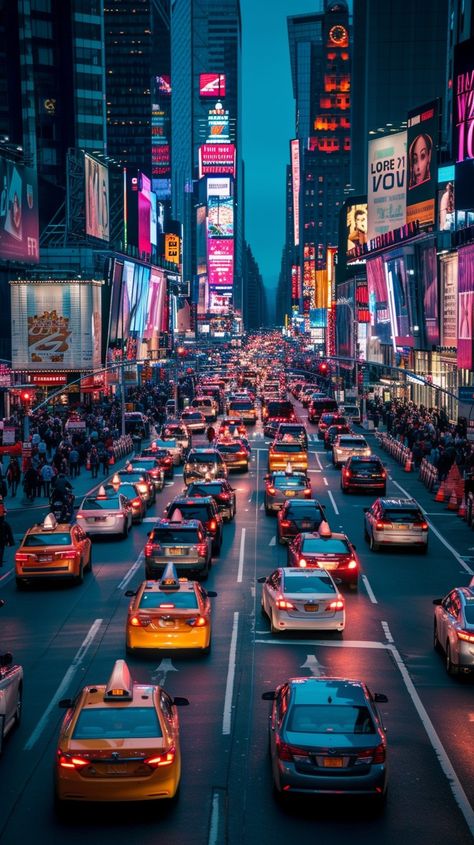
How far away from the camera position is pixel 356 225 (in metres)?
142

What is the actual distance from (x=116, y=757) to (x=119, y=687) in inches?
42.3

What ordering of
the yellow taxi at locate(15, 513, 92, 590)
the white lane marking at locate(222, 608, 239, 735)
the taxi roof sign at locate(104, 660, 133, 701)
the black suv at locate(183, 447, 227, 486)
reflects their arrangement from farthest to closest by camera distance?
1. the black suv at locate(183, 447, 227, 486)
2. the yellow taxi at locate(15, 513, 92, 590)
3. the white lane marking at locate(222, 608, 239, 735)
4. the taxi roof sign at locate(104, 660, 133, 701)

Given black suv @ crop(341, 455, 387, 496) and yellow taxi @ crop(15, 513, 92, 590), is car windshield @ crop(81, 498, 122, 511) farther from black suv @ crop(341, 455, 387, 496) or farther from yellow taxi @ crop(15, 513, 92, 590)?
black suv @ crop(341, 455, 387, 496)

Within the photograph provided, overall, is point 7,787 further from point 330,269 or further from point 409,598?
point 330,269

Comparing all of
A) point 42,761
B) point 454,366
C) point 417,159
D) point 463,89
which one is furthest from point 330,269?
point 42,761

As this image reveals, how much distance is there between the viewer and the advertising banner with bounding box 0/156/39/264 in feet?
261

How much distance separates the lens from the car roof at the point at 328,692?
12.1m

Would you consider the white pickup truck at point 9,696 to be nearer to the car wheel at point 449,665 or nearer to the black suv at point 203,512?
the car wheel at point 449,665

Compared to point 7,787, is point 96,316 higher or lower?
higher

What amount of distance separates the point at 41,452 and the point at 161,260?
334ft

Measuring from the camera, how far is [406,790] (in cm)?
1237

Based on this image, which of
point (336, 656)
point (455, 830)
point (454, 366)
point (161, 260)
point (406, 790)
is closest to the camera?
point (455, 830)

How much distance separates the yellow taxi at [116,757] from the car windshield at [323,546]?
12.1 meters

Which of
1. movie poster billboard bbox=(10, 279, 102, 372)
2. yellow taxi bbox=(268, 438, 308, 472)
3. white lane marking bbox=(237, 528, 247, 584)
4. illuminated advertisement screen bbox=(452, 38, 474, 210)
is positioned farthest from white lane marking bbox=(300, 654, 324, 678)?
movie poster billboard bbox=(10, 279, 102, 372)
